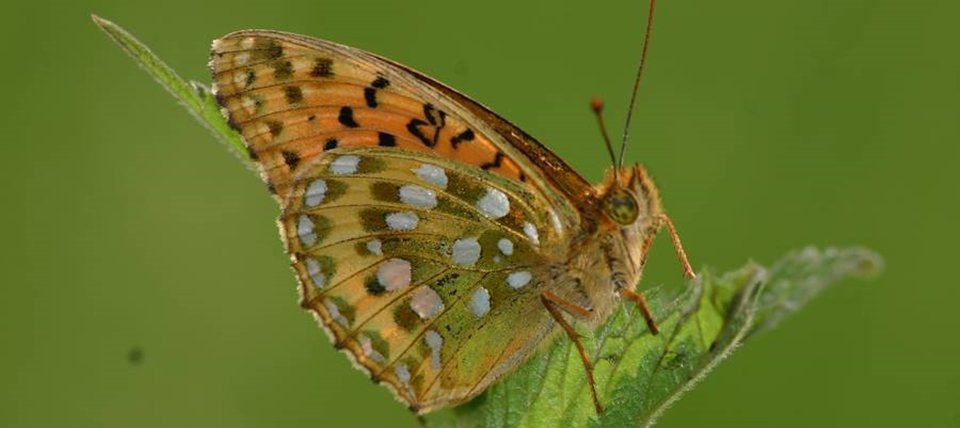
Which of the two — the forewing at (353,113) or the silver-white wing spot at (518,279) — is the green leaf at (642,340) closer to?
the forewing at (353,113)

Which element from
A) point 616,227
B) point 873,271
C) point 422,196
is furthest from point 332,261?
point 873,271

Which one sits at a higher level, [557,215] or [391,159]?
[391,159]

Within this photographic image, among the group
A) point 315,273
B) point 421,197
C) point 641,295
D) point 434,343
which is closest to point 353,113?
point 421,197

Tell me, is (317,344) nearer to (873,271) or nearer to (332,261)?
(332,261)

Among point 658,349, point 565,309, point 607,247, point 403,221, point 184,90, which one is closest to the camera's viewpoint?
point 658,349

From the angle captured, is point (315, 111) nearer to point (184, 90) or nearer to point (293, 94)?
point (293, 94)

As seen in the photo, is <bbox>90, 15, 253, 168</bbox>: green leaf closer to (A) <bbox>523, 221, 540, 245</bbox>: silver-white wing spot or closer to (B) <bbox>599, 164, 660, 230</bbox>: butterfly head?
(A) <bbox>523, 221, 540, 245</bbox>: silver-white wing spot
